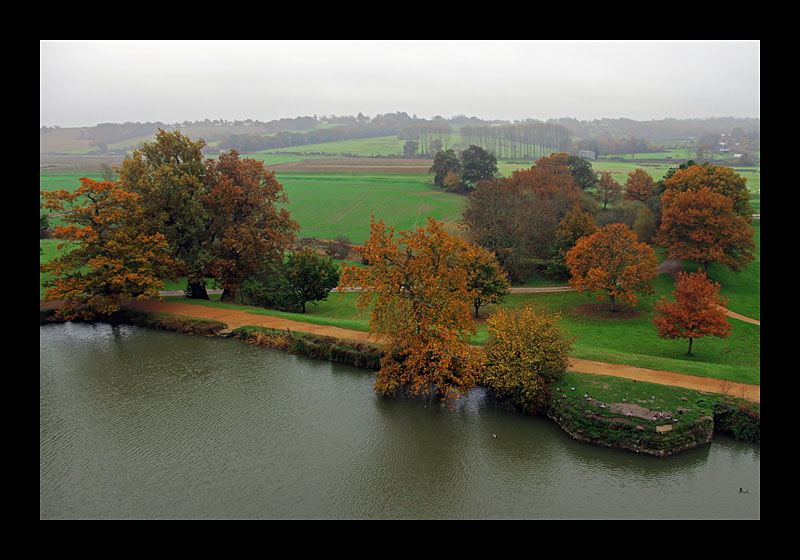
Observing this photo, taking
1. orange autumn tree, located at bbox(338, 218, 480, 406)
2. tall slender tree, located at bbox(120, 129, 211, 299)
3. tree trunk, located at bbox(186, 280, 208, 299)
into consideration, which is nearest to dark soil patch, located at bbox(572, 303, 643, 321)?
orange autumn tree, located at bbox(338, 218, 480, 406)

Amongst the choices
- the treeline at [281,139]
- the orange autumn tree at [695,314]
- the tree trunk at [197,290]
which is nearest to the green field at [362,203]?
the tree trunk at [197,290]

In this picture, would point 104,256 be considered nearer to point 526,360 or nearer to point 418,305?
point 418,305

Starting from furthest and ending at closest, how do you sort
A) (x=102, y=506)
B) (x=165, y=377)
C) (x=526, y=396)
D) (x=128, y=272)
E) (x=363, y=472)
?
(x=128, y=272)
(x=165, y=377)
(x=526, y=396)
(x=363, y=472)
(x=102, y=506)

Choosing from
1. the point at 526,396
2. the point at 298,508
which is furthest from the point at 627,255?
the point at 298,508

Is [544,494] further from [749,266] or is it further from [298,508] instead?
[749,266]

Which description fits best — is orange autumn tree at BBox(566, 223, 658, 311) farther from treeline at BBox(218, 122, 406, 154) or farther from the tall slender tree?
treeline at BBox(218, 122, 406, 154)

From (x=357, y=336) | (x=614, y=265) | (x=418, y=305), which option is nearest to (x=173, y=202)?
(x=357, y=336)

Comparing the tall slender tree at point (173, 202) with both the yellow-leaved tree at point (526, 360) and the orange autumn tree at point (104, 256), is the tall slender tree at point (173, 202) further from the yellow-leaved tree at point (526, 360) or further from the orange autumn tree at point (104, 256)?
the yellow-leaved tree at point (526, 360)
